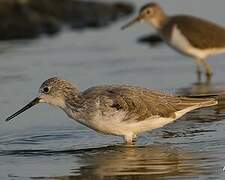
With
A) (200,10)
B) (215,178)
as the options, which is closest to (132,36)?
(200,10)

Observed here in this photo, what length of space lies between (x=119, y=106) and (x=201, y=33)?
6.44 m

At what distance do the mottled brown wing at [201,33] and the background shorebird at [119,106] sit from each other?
18.2ft

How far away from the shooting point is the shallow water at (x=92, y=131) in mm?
11289

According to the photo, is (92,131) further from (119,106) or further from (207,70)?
(207,70)

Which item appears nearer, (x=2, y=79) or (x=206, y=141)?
(x=206, y=141)

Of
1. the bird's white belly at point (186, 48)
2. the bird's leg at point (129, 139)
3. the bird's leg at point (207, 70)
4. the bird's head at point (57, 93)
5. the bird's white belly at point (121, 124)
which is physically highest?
the bird's white belly at point (186, 48)

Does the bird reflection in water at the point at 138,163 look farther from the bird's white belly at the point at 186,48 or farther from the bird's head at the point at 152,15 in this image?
the bird's head at the point at 152,15

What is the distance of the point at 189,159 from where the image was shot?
11547mm

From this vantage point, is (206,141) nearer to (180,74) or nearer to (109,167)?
(109,167)

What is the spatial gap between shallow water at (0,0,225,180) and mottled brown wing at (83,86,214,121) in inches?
16.6

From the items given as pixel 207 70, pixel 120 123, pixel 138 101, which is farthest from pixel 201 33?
pixel 120 123

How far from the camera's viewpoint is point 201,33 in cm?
1852

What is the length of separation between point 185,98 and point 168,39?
6.09m

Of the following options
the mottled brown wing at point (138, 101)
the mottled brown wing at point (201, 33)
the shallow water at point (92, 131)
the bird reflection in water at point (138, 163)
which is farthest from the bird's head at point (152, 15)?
the bird reflection in water at point (138, 163)
